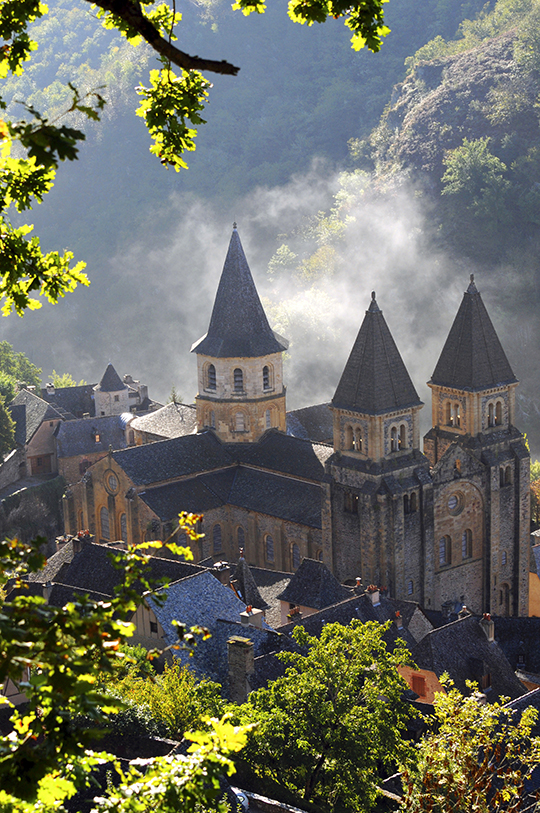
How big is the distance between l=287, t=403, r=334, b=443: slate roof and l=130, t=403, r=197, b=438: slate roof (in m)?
6.11

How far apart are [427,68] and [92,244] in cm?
5147

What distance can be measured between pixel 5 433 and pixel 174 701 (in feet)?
180

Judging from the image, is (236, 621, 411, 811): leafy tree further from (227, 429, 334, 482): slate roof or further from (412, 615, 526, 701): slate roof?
(227, 429, 334, 482): slate roof

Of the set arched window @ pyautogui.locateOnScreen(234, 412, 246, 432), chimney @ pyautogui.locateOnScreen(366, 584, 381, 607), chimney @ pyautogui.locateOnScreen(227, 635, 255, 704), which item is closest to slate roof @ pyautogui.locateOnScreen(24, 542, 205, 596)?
chimney @ pyautogui.locateOnScreen(366, 584, 381, 607)

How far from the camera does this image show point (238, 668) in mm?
36844

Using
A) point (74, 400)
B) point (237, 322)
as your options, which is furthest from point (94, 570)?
point (74, 400)

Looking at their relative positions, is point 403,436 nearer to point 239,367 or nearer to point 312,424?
point 239,367

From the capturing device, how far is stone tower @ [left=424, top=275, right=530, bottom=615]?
2253 inches

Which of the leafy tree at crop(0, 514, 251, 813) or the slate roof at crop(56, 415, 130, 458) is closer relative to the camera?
the leafy tree at crop(0, 514, 251, 813)

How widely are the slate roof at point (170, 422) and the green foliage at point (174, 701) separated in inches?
1473

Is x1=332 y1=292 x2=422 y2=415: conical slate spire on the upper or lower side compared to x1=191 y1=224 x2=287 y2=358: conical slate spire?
lower

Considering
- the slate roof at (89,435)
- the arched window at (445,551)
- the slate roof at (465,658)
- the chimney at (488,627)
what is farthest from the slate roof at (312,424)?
the slate roof at (465,658)

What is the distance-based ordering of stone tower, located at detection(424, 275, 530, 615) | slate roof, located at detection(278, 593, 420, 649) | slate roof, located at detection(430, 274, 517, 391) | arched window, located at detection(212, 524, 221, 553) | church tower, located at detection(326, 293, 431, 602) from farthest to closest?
arched window, located at detection(212, 524, 221, 553) → slate roof, located at detection(430, 274, 517, 391) → stone tower, located at detection(424, 275, 530, 615) → church tower, located at detection(326, 293, 431, 602) → slate roof, located at detection(278, 593, 420, 649)

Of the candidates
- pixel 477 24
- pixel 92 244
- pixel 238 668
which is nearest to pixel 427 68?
pixel 477 24
